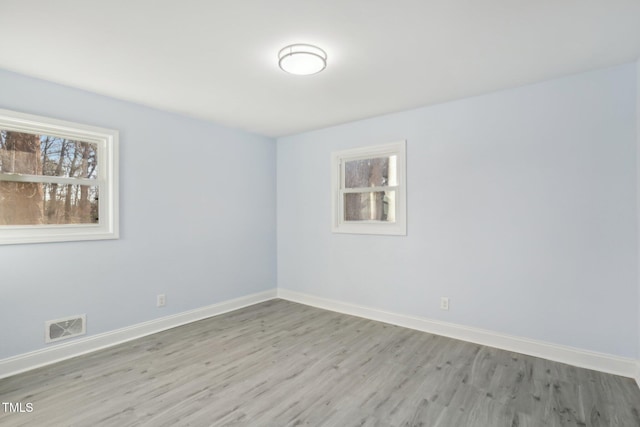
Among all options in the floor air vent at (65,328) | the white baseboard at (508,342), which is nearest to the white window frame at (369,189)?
the white baseboard at (508,342)

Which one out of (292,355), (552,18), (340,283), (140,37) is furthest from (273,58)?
(340,283)

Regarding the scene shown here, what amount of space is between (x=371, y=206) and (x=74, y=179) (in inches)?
125

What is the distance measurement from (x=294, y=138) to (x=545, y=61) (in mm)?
3097

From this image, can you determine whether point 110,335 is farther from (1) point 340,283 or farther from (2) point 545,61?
(2) point 545,61

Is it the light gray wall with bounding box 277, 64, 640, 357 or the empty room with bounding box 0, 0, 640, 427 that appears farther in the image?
the light gray wall with bounding box 277, 64, 640, 357

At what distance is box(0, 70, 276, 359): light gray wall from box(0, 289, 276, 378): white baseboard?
0.06 metres

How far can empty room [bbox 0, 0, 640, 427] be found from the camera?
79.7 inches

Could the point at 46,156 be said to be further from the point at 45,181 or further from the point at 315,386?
the point at 315,386

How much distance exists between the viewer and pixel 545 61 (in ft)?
7.99

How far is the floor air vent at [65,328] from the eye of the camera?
8.93 ft

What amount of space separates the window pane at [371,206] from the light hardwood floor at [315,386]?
142cm

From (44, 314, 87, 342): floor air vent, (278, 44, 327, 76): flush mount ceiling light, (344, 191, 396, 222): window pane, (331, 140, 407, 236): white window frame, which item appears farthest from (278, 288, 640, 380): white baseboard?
(278, 44, 327, 76): flush mount ceiling light

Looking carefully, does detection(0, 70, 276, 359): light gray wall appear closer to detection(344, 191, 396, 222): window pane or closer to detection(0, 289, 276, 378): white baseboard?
detection(0, 289, 276, 378): white baseboard

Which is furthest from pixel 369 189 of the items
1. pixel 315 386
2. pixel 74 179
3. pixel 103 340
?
pixel 103 340
